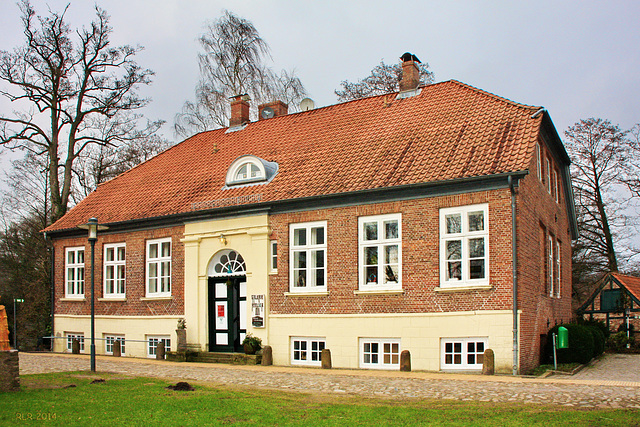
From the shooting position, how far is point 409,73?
22.1 m

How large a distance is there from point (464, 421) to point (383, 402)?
2.21 meters

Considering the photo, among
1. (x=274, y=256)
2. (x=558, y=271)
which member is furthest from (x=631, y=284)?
(x=274, y=256)

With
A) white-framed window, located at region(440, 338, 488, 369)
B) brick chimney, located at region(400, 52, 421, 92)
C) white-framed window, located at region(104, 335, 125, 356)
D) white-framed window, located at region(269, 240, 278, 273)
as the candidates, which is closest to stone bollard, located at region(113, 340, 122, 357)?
white-framed window, located at region(104, 335, 125, 356)

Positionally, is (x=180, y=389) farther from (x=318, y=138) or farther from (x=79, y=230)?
(x=79, y=230)

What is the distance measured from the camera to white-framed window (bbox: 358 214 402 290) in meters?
17.8

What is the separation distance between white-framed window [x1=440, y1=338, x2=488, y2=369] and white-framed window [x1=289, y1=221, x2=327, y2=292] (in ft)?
13.0

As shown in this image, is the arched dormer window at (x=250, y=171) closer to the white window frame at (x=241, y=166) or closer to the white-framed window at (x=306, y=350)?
the white window frame at (x=241, y=166)

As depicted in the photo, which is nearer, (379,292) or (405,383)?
(405,383)

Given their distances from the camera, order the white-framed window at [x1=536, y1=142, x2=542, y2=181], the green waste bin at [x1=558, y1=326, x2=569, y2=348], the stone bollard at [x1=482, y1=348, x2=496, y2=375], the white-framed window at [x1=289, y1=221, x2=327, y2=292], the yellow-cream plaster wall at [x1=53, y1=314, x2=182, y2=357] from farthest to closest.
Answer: the yellow-cream plaster wall at [x1=53, y1=314, x2=182, y2=357] < the white-framed window at [x1=536, y1=142, x2=542, y2=181] < the white-framed window at [x1=289, y1=221, x2=327, y2=292] < the green waste bin at [x1=558, y1=326, x2=569, y2=348] < the stone bollard at [x1=482, y1=348, x2=496, y2=375]

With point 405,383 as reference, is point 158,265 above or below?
above

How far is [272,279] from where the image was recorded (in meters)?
19.9

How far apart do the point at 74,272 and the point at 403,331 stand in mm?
14386

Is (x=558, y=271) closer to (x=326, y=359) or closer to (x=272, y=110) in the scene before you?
(x=326, y=359)

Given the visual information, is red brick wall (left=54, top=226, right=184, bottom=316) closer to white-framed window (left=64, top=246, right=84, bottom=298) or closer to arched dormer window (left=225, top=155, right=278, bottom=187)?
white-framed window (left=64, top=246, right=84, bottom=298)
